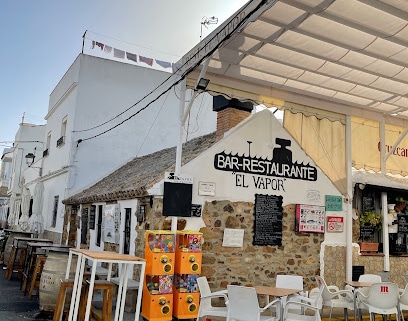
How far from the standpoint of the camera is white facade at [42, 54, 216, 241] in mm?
14547

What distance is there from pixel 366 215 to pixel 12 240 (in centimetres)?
1012

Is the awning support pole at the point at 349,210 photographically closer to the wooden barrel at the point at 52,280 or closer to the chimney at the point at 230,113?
the chimney at the point at 230,113

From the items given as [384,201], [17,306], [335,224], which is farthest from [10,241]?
[384,201]

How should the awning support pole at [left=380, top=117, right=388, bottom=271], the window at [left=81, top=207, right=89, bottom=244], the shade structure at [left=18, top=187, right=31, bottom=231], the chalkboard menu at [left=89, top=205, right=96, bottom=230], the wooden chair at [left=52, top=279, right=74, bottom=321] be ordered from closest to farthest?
the wooden chair at [left=52, top=279, right=74, bottom=321] < the awning support pole at [left=380, top=117, right=388, bottom=271] < the chalkboard menu at [left=89, top=205, right=96, bottom=230] < the window at [left=81, top=207, right=89, bottom=244] < the shade structure at [left=18, top=187, right=31, bottom=231]

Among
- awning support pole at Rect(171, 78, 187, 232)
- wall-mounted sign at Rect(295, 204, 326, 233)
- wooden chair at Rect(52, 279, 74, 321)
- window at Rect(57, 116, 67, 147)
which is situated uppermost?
window at Rect(57, 116, 67, 147)

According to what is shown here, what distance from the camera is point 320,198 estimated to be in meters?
9.76

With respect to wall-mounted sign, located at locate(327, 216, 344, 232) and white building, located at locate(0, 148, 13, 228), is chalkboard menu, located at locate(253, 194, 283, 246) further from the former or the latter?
white building, located at locate(0, 148, 13, 228)

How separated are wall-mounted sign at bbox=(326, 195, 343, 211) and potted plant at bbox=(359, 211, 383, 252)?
90 centimetres

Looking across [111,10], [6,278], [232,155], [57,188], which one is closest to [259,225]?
[232,155]

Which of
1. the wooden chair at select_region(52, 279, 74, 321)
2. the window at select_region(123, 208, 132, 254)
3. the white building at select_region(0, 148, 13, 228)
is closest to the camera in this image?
the wooden chair at select_region(52, 279, 74, 321)

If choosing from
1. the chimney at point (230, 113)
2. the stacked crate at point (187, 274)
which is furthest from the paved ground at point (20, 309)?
the chimney at point (230, 113)

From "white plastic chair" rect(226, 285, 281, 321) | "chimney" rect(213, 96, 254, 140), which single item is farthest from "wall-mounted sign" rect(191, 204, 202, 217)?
"white plastic chair" rect(226, 285, 281, 321)

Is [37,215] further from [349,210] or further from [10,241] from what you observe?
[349,210]

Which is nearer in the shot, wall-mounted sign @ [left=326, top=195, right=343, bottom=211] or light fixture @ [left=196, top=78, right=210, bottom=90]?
light fixture @ [left=196, top=78, right=210, bottom=90]
